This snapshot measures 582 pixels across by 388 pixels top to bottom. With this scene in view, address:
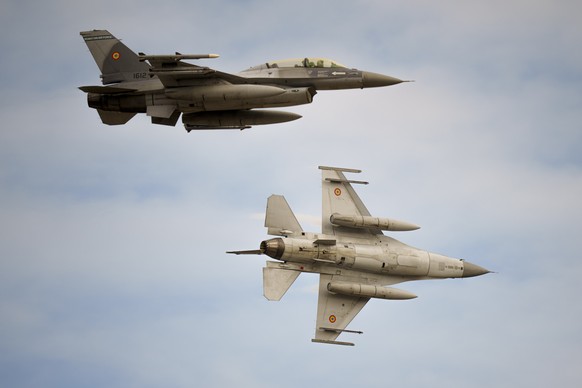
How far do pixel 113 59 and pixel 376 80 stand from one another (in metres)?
10.8

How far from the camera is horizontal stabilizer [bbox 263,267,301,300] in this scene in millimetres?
Answer: 41531

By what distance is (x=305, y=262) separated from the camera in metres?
42.2

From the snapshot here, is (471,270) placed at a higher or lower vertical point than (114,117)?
lower

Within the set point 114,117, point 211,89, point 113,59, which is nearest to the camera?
point 211,89

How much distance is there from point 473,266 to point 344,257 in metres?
5.61

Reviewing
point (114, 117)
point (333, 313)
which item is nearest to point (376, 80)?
point (333, 313)

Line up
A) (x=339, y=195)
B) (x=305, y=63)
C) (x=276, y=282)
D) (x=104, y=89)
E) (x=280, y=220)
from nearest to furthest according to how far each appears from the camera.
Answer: (x=276, y=282), (x=280, y=220), (x=104, y=89), (x=305, y=63), (x=339, y=195)

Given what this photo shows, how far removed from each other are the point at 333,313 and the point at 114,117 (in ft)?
38.2

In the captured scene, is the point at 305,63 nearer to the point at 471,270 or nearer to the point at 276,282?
the point at 276,282

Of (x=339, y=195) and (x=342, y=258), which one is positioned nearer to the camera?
(x=342, y=258)

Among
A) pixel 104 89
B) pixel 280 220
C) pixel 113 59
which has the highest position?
pixel 113 59

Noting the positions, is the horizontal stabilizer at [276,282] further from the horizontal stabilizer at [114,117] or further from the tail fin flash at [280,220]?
the horizontal stabilizer at [114,117]

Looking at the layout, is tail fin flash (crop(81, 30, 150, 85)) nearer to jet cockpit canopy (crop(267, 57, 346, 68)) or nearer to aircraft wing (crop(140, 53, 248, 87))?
aircraft wing (crop(140, 53, 248, 87))

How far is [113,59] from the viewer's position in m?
45.6
